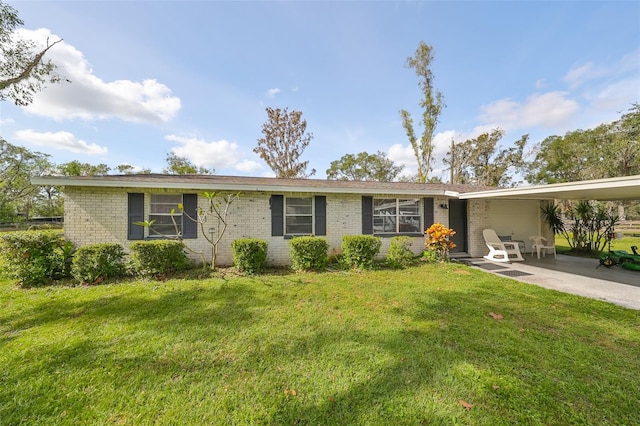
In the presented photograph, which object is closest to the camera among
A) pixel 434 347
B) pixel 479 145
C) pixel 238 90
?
pixel 434 347

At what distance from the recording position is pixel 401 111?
21156 mm

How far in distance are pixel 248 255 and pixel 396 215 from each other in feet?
17.7

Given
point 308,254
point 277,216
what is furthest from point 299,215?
point 308,254

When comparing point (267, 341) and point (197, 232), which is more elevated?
point (197, 232)

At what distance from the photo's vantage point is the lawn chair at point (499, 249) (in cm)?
827

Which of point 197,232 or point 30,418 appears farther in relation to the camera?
point 197,232

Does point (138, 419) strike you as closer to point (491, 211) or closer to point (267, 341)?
point (267, 341)

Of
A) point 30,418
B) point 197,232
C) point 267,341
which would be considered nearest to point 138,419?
point 30,418

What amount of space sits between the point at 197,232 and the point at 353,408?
6449 mm

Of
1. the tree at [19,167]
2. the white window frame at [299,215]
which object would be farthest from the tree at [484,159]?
the tree at [19,167]

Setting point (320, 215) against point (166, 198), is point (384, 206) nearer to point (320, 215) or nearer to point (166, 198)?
point (320, 215)

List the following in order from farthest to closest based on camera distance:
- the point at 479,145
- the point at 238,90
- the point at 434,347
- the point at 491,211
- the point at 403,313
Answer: the point at 479,145, the point at 238,90, the point at 491,211, the point at 403,313, the point at 434,347

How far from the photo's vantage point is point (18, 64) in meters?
8.92

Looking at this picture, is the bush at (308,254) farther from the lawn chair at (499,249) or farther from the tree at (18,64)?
the tree at (18,64)
